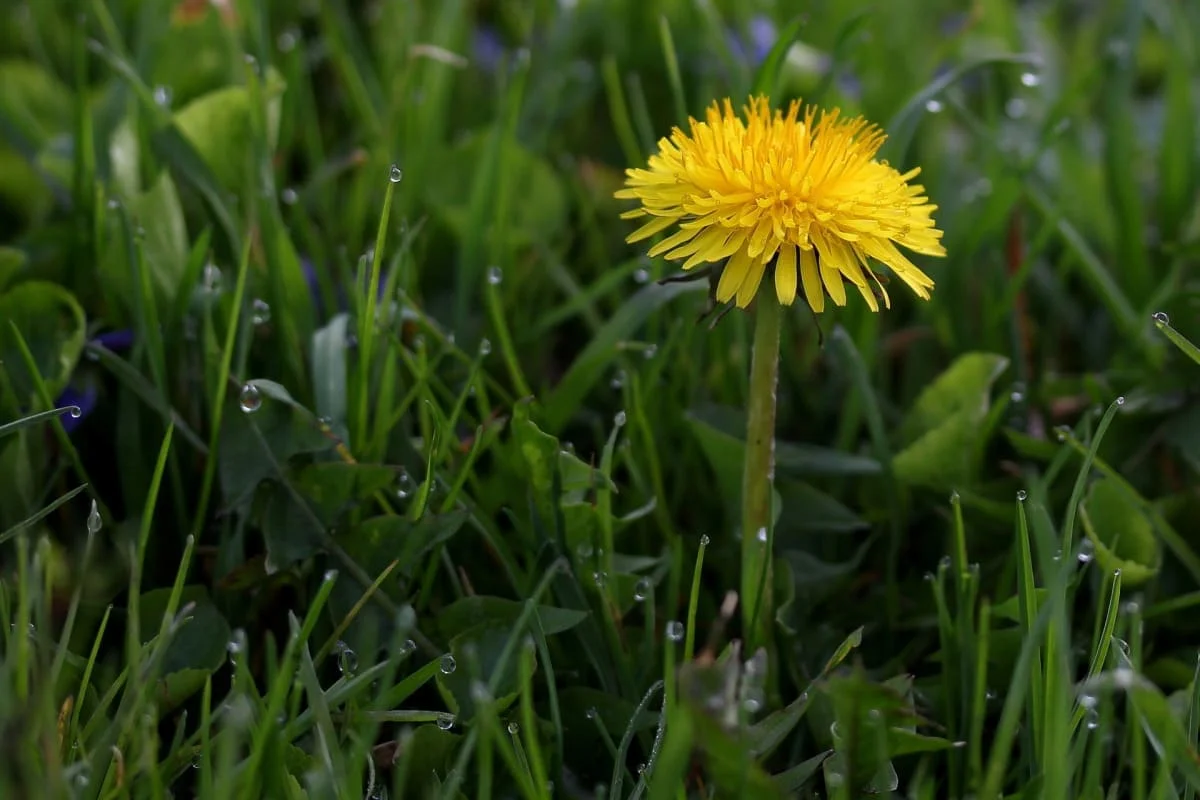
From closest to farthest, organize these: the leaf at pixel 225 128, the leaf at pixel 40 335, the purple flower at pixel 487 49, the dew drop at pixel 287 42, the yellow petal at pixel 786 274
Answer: the yellow petal at pixel 786 274 → the leaf at pixel 40 335 → the leaf at pixel 225 128 → the dew drop at pixel 287 42 → the purple flower at pixel 487 49

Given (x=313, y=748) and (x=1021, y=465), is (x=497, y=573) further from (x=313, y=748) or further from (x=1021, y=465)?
(x=1021, y=465)

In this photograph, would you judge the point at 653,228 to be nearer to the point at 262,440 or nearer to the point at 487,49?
the point at 262,440

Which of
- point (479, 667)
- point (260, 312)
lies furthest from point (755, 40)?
point (479, 667)

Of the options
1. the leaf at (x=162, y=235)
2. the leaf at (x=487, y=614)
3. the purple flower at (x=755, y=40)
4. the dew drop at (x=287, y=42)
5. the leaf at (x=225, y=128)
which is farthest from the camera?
the purple flower at (x=755, y=40)

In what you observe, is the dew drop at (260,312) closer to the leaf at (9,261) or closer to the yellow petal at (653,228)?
the leaf at (9,261)

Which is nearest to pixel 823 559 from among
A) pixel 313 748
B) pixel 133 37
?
pixel 313 748

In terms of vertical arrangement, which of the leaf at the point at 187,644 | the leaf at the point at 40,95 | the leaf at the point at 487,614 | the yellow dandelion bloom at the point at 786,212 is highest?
the yellow dandelion bloom at the point at 786,212

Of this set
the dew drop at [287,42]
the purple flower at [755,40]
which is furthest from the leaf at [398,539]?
the purple flower at [755,40]

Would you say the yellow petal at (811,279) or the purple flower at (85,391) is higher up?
the yellow petal at (811,279)
